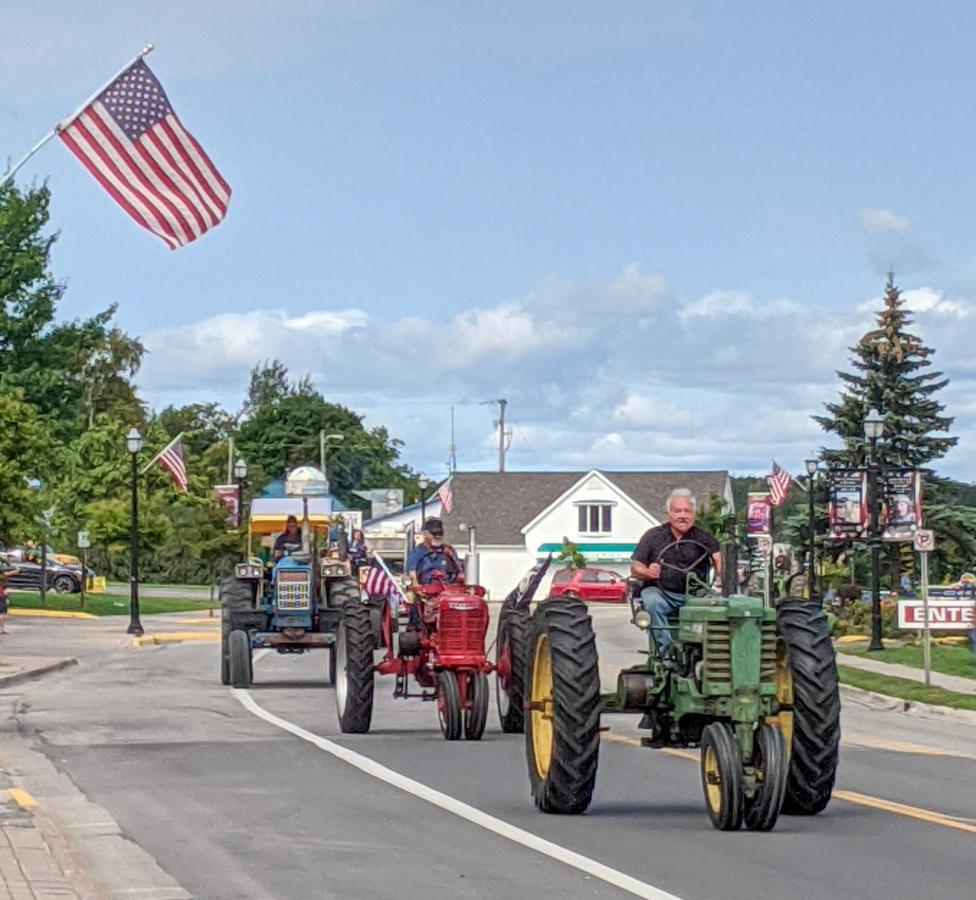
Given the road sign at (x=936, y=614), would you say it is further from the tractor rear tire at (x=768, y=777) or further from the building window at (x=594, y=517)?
the building window at (x=594, y=517)

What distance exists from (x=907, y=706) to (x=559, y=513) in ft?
263

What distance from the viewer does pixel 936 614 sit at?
31.0m

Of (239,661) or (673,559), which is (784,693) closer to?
(673,559)

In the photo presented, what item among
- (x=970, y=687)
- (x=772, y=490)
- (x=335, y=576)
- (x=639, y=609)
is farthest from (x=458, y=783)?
(x=772, y=490)

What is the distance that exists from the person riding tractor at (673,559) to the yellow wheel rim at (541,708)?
2.56 ft

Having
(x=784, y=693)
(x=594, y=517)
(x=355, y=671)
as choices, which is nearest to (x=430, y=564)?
(x=355, y=671)

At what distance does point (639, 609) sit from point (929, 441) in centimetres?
5376

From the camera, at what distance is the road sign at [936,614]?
101 feet

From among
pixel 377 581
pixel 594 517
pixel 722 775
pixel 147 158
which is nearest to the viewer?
pixel 722 775

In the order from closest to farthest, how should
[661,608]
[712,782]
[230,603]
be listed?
[712,782]
[661,608]
[230,603]

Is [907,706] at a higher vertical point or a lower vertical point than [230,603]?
lower

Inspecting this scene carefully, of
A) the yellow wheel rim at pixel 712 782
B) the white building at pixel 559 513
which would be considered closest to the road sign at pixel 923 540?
the yellow wheel rim at pixel 712 782

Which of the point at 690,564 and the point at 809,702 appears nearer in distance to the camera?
the point at 809,702

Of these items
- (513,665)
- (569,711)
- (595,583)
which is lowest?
(569,711)
